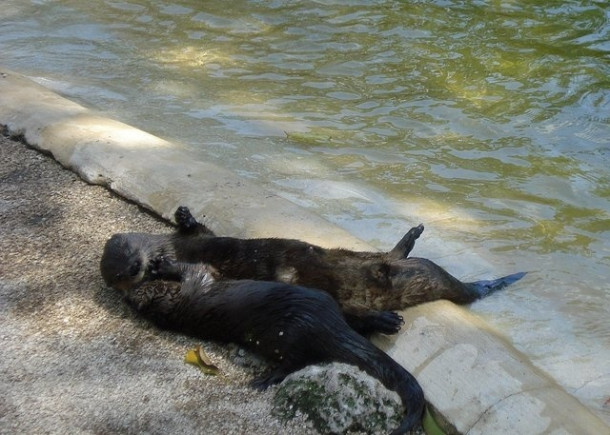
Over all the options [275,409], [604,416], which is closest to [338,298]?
[275,409]

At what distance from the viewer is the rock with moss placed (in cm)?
288

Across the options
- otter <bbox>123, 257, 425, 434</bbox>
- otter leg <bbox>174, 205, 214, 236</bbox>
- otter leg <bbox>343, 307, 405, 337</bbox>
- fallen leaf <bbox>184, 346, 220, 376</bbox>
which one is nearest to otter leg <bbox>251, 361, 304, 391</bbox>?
otter <bbox>123, 257, 425, 434</bbox>

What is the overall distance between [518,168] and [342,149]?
127 cm

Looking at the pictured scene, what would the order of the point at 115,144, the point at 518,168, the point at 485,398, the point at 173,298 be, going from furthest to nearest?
the point at 518,168 < the point at 115,144 < the point at 173,298 < the point at 485,398

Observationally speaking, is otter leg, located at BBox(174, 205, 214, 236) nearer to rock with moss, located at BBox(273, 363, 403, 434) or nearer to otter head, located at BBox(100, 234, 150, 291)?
otter head, located at BBox(100, 234, 150, 291)

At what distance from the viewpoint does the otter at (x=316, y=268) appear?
143 inches

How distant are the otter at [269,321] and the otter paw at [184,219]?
303mm

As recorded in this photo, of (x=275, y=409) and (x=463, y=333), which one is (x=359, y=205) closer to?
(x=463, y=333)

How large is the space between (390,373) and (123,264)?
4.58 ft

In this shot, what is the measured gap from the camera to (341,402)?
2902 mm

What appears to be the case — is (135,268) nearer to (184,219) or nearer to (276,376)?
(184,219)

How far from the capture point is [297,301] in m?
3.27

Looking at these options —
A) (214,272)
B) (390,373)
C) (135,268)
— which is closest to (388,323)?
(390,373)

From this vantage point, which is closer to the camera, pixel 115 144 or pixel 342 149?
pixel 115 144
